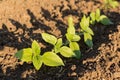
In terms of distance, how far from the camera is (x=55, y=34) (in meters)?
2.75

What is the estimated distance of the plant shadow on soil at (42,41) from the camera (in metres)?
2.22

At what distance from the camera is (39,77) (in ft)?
7.27

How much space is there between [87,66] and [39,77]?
37 cm

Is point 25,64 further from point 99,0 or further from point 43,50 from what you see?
point 99,0

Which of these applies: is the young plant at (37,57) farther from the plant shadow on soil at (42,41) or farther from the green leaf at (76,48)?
the green leaf at (76,48)

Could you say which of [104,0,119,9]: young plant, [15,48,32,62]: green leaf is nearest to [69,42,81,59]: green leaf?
[15,48,32,62]: green leaf

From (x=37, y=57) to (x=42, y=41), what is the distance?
16.1 inches

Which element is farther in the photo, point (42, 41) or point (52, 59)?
point (42, 41)

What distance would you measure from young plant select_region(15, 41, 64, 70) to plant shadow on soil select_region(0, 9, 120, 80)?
0.10 meters

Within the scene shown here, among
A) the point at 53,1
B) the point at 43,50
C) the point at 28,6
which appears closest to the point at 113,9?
the point at 53,1

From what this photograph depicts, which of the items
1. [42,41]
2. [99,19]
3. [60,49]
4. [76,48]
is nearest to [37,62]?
[60,49]

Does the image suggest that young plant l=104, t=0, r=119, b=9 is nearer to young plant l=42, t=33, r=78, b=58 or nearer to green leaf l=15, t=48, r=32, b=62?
young plant l=42, t=33, r=78, b=58

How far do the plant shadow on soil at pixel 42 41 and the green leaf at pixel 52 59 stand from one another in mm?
111

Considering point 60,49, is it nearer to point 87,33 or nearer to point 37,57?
point 37,57
